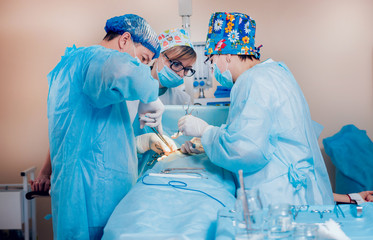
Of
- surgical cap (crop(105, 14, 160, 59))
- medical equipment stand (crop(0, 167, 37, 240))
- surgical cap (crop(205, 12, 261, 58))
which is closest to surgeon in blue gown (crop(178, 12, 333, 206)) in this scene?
surgical cap (crop(205, 12, 261, 58))

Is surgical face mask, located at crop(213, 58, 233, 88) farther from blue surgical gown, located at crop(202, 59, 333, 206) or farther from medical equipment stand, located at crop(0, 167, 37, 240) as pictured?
medical equipment stand, located at crop(0, 167, 37, 240)

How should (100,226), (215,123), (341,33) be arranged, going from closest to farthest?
(100,226), (215,123), (341,33)

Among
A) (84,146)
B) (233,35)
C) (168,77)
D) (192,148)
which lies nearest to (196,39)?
(168,77)

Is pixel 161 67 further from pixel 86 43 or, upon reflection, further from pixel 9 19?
pixel 9 19

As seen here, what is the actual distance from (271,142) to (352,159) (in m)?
1.93

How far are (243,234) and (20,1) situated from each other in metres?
3.68

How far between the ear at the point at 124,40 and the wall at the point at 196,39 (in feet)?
6.61

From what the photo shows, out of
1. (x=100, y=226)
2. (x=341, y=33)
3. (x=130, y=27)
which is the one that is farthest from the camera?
(x=341, y=33)

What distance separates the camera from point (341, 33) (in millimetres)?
3557

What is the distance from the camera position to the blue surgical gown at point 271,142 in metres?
1.38

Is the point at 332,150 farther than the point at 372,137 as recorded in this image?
No

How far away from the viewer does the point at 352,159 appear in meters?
3.04

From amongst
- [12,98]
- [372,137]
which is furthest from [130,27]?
[372,137]

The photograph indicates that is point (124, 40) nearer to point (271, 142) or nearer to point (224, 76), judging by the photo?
point (224, 76)
